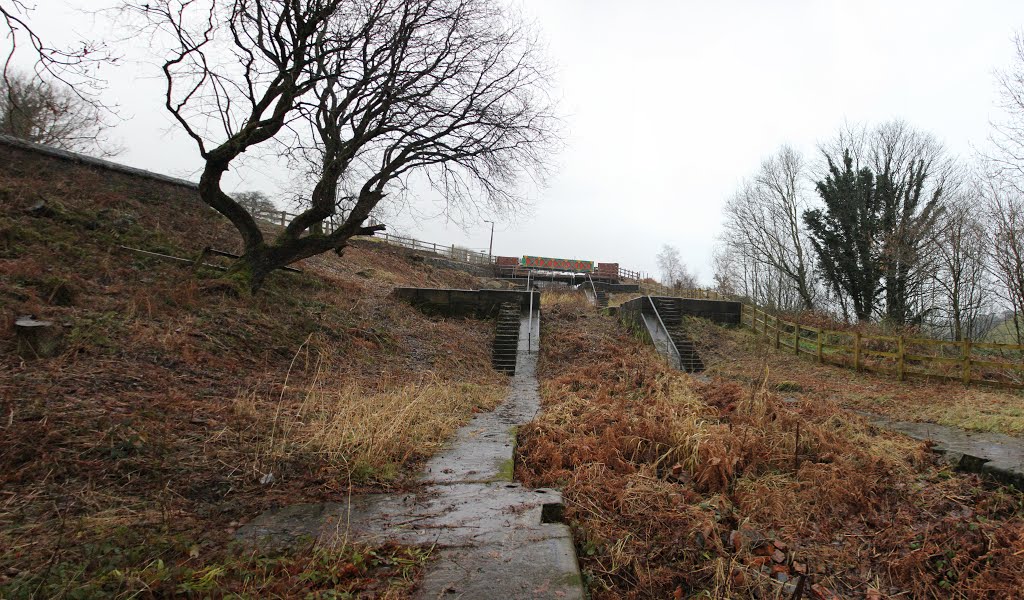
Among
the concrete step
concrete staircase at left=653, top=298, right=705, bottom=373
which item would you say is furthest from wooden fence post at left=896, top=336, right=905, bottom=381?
the concrete step

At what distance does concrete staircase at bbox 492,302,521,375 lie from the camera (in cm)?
1276

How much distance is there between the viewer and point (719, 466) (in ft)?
14.2

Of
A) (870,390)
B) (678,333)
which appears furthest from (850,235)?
(870,390)

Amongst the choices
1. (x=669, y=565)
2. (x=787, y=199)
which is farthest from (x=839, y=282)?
(x=669, y=565)

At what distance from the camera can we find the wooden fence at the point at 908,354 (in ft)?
34.6

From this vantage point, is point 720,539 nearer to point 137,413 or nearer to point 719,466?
point 719,466

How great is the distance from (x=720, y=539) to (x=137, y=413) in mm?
4898

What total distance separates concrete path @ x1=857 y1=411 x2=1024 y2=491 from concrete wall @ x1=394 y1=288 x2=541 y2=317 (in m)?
11.8

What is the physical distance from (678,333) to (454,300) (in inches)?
309

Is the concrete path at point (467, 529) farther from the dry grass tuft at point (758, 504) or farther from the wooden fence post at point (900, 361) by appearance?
the wooden fence post at point (900, 361)

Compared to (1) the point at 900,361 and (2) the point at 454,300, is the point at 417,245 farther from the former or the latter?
(1) the point at 900,361

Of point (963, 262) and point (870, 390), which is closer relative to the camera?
point (870, 390)

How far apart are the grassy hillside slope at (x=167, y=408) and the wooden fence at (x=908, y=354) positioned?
10053 mm

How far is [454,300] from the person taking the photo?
659 inches
